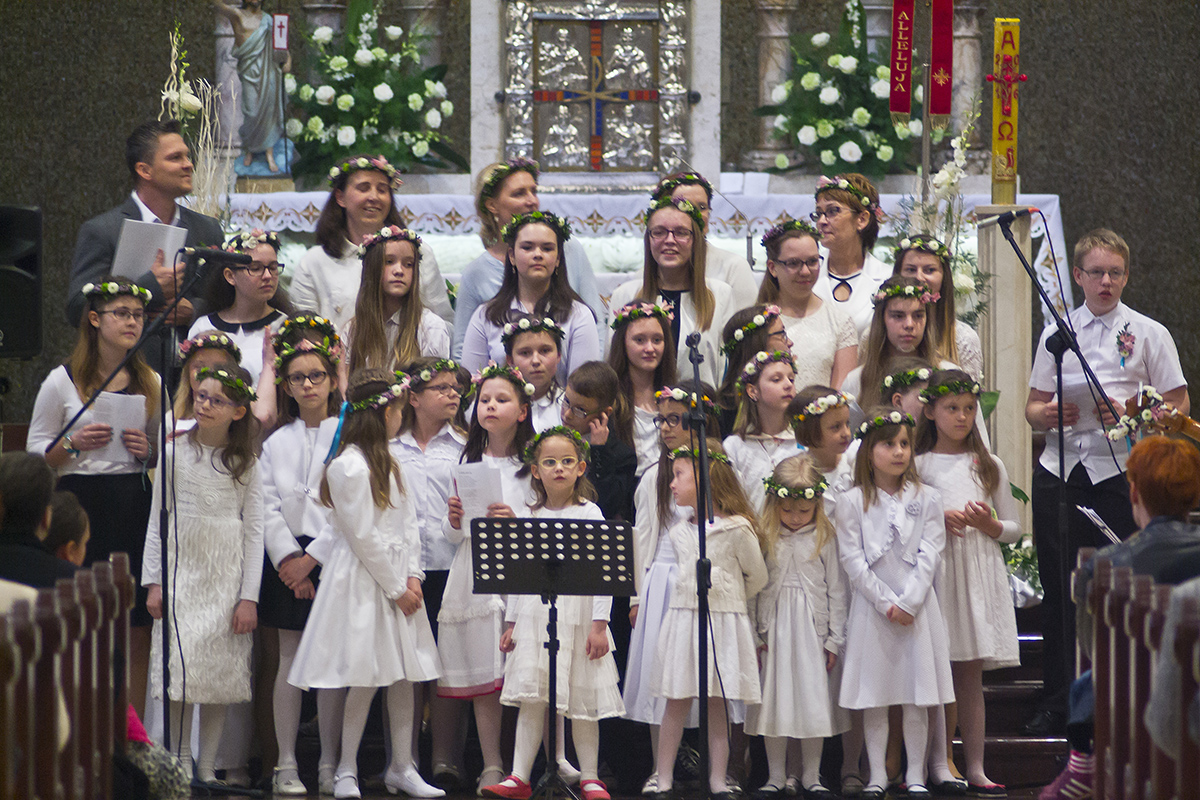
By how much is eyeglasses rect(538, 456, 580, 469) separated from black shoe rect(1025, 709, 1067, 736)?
201cm

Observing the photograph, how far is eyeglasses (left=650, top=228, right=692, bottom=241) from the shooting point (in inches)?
227

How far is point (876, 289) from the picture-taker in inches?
243

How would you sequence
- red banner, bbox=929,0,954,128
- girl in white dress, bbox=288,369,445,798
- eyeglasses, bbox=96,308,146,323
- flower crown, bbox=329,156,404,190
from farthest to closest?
red banner, bbox=929,0,954,128 < flower crown, bbox=329,156,404,190 < eyeglasses, bbox=96,308,146,323 < girl in white dress, bbox=288,369,445,798

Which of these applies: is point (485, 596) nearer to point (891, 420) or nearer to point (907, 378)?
point (891, 420)

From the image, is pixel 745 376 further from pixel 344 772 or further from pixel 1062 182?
pixel 1062 182

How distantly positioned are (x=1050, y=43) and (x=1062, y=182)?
922mm

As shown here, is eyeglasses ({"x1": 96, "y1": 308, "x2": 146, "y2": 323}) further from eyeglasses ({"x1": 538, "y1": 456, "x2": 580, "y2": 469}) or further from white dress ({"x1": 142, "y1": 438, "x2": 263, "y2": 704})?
eyeglasses ({"x1": 538, "y1": 456, "x2": 580, "y2": 469})

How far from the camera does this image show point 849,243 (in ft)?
20.6

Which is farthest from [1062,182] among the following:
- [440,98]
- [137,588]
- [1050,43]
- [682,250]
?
[137,588]

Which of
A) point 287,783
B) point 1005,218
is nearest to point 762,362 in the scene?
point 1005,218

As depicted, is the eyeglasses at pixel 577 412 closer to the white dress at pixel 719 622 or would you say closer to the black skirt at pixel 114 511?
the white dress at pixel 719 622

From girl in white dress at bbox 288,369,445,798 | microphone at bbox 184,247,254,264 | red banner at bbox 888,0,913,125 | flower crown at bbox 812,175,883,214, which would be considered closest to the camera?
microphone at bbox 184,247,254,264

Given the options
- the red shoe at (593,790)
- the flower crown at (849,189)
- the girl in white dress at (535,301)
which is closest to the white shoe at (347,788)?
the red shoe at (593,790)

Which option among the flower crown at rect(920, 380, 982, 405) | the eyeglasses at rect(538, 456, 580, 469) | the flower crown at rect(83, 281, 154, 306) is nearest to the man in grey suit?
the flower crown at rect(83, 281, 154, 306)
